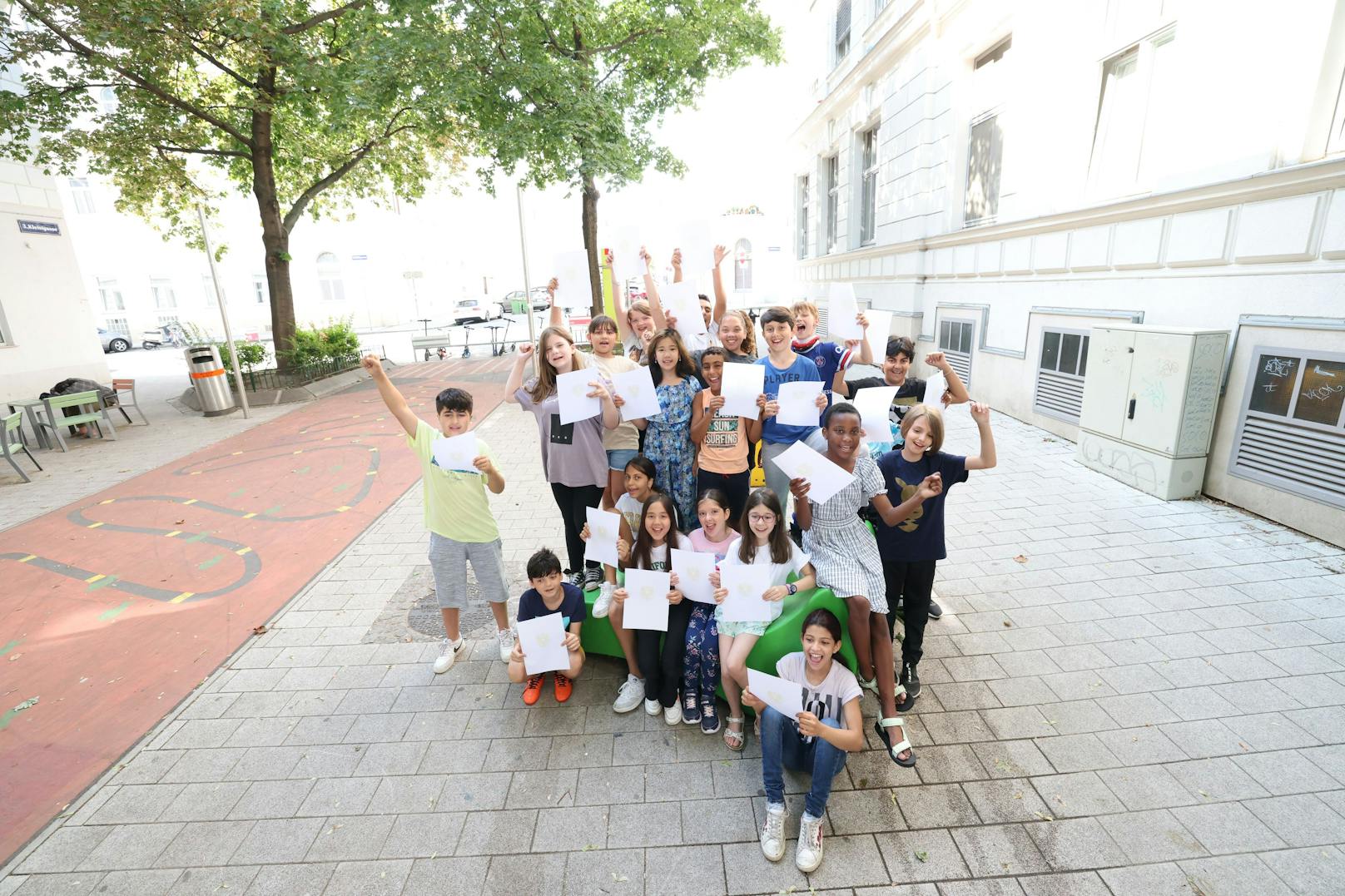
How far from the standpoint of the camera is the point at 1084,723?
3.35 metres

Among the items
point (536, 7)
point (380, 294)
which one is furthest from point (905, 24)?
point (380, 294)

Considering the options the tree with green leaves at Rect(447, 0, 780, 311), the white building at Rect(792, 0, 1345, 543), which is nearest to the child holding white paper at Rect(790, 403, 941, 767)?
the white building at Rect(792, 0, 1345, 543)

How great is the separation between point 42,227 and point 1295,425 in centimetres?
1974

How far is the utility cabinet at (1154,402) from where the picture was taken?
5.87 metres

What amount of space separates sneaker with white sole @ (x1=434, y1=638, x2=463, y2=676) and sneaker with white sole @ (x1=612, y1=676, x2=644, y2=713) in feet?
4.00

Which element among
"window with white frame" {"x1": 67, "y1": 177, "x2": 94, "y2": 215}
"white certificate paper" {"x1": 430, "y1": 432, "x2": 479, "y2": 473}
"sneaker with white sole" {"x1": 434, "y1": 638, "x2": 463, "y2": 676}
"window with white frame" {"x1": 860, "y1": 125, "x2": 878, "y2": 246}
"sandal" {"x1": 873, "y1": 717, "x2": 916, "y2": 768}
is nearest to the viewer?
"sandal" {"x1": 873, "y1": 717, "x2": 916, "y2": 768}

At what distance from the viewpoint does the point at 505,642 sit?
420cm

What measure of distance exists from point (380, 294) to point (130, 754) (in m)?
35.9

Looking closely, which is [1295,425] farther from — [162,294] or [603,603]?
[162,294]

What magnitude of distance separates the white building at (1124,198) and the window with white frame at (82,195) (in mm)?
36435

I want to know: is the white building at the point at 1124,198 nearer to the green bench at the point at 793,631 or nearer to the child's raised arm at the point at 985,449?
the child's raised arm at the point at 985,449

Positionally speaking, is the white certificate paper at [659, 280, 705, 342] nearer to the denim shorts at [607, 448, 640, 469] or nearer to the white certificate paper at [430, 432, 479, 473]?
the denim shorts at [607, 448, 640, 469]

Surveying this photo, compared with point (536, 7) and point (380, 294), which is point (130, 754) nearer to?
point (536, 7)

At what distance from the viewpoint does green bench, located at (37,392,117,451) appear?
1051 cm
